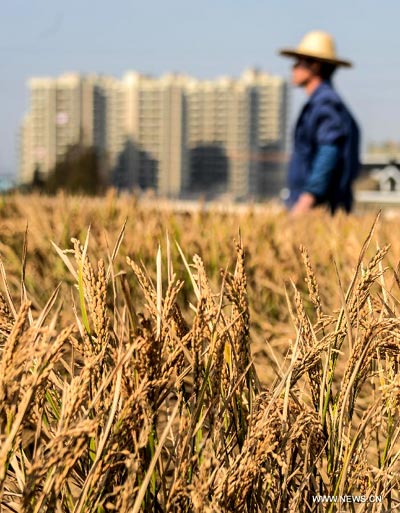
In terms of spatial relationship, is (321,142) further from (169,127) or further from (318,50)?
(169,127)

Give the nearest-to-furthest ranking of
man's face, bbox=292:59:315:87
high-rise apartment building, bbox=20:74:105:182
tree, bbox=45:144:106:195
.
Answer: man's face, bbox=292:59:315:87
tree, bbox=45:144:106:195
high-rise apartment building, bbox=20:74:105:182

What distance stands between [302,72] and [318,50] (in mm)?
307

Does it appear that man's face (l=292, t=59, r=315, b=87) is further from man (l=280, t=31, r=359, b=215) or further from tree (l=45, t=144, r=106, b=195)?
tree (l=45, t=144, r=106, b=195)

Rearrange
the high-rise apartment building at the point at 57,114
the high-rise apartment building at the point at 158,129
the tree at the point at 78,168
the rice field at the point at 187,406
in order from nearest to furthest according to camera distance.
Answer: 1. the rice field at the point at 187,406
2. the tree at the point at 78,168
3. the high-rise apartment building at the point at 57,114
4. the high-rise apartment building at the point at 158,129

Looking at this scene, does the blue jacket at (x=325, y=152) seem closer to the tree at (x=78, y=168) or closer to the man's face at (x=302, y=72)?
the man's face at (x=302, y=72)

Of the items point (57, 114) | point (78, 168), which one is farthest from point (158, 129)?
point (78, 168)

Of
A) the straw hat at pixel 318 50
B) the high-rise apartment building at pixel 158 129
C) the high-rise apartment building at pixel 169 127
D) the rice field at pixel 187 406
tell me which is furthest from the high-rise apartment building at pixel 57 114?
the rice field at pixel 187 406

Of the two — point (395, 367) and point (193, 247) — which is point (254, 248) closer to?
point (193, 247)

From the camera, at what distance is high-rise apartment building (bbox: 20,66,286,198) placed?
144m

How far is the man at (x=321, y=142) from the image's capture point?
249 inches

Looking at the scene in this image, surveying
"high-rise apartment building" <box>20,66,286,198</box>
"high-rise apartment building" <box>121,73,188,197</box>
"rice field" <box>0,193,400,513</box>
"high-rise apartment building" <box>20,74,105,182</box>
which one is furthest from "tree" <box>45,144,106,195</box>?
"high-rise apartment building" <box>121,73,188,197</box>

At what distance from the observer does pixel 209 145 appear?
15862 cm

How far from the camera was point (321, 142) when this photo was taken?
6.41 m

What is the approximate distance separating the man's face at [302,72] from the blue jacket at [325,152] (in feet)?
0.40
